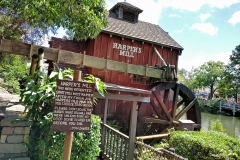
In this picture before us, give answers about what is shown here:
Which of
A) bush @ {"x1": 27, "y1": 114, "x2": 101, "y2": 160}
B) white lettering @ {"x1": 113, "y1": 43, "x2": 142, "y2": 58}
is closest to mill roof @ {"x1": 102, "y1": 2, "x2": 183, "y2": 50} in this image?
white lettering @ {"x1": 113, "y1": 43, "x2": 142, "y2": 58}

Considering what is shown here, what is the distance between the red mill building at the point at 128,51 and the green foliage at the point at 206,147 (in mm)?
2835

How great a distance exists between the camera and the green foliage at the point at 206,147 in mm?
5207

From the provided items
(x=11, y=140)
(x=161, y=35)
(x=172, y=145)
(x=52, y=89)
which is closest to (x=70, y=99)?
(x=52, y=89)

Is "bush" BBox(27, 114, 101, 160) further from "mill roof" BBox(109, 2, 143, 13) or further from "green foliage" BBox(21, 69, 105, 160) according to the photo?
"mill roof" BBox(109, 2, 143, 13)

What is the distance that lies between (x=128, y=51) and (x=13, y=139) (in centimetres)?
784

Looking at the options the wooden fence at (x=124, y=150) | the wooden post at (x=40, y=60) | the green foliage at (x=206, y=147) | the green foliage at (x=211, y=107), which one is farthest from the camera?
the green foliage at (x=211, y=107)

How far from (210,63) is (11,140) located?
40.5 metres

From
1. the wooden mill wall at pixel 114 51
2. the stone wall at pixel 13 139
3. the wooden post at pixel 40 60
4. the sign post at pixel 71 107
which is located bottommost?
the stone wall at pixel 13 139

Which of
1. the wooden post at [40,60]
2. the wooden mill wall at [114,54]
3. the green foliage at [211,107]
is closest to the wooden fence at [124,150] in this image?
the wooden post at [40,60]

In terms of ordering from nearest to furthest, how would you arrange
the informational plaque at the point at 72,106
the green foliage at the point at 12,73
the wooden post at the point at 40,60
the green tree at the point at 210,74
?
the informational plaque at the point at 72,106, the wooden post at the point at 40,60, the green foliage at the point at 12,73, the green tree at the point at 210,74

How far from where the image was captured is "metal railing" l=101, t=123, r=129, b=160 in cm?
483

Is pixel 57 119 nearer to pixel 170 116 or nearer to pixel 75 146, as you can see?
pixel 75 146

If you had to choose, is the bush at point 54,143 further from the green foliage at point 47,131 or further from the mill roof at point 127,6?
the mill roof at point 127,6

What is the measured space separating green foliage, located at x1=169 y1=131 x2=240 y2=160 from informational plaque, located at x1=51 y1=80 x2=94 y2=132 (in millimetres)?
4234
